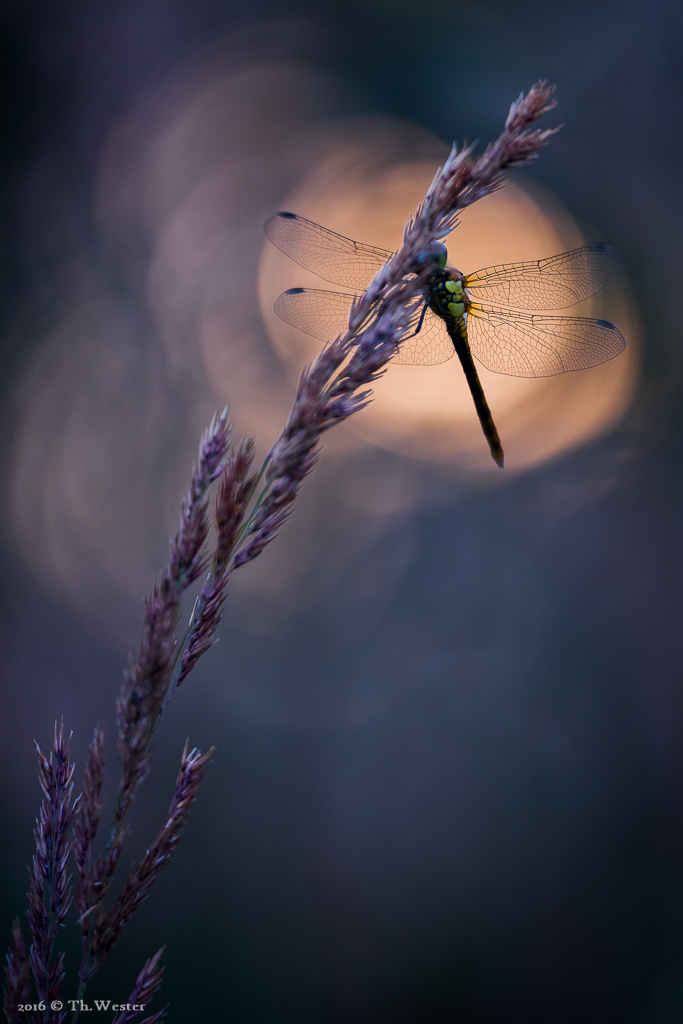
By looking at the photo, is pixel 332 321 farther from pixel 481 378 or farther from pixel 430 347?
pixel 481 378

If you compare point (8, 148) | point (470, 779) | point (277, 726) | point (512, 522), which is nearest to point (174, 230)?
point (8, 148)

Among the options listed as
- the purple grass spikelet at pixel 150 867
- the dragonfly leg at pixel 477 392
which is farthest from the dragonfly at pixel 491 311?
the purple grass spikelet at pixel 150 867

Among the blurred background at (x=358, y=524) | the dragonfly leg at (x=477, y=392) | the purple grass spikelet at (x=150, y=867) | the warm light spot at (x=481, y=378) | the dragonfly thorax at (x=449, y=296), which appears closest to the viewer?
the purple grass spikelet at (x=150, y=867)

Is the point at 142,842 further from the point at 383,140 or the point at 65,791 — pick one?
the point at 383,140

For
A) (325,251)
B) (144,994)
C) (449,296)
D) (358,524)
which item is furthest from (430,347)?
(358,524)

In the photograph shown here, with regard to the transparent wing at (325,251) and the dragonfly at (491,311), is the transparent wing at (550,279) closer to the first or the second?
the dragonfly at (491,311)

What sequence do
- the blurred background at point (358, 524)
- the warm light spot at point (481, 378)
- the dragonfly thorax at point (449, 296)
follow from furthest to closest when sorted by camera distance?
the warm light spot at point (481, 378) < the blurred background at point (358, 524) < the dragonfly thorax at point (449, 296)
